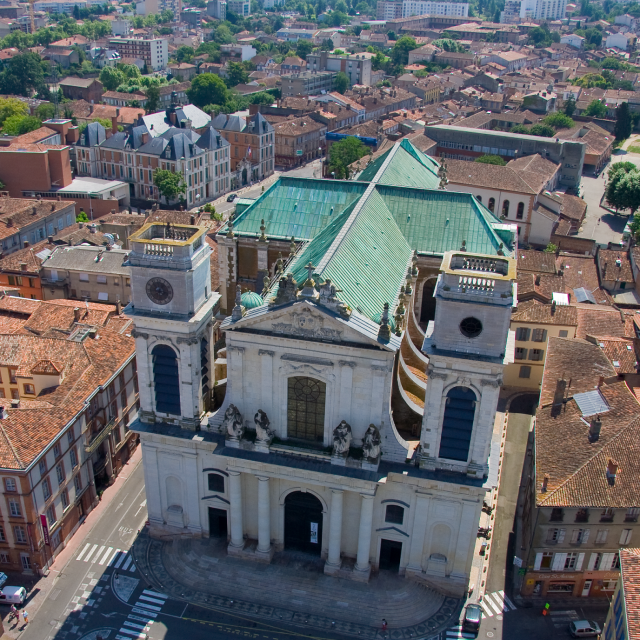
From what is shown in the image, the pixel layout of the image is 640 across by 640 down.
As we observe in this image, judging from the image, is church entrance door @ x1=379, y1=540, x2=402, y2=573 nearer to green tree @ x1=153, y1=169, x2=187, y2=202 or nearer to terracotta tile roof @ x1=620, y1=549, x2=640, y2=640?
terracotta tile roof @ x1=620, y1=549, x2=640, y2=640

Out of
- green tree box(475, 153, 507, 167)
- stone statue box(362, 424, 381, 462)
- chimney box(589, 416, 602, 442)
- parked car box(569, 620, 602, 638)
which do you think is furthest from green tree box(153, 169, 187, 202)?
parked car box(569, 620, 602, 638)

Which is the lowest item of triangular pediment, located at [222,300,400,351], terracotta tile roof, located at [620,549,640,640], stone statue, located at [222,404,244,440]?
terracotta tile roof, located at [620,549,640,640]

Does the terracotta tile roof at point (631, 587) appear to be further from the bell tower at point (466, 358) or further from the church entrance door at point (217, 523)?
the church entrance door at point (217, 523)

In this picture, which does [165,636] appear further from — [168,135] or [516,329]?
[168,135]

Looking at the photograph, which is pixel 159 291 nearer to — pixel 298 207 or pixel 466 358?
pixel 466 358

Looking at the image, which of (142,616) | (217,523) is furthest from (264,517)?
(142,616)

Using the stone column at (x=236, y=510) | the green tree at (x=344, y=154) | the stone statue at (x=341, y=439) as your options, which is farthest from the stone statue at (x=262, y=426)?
the green tree at (x=344, y=154)
